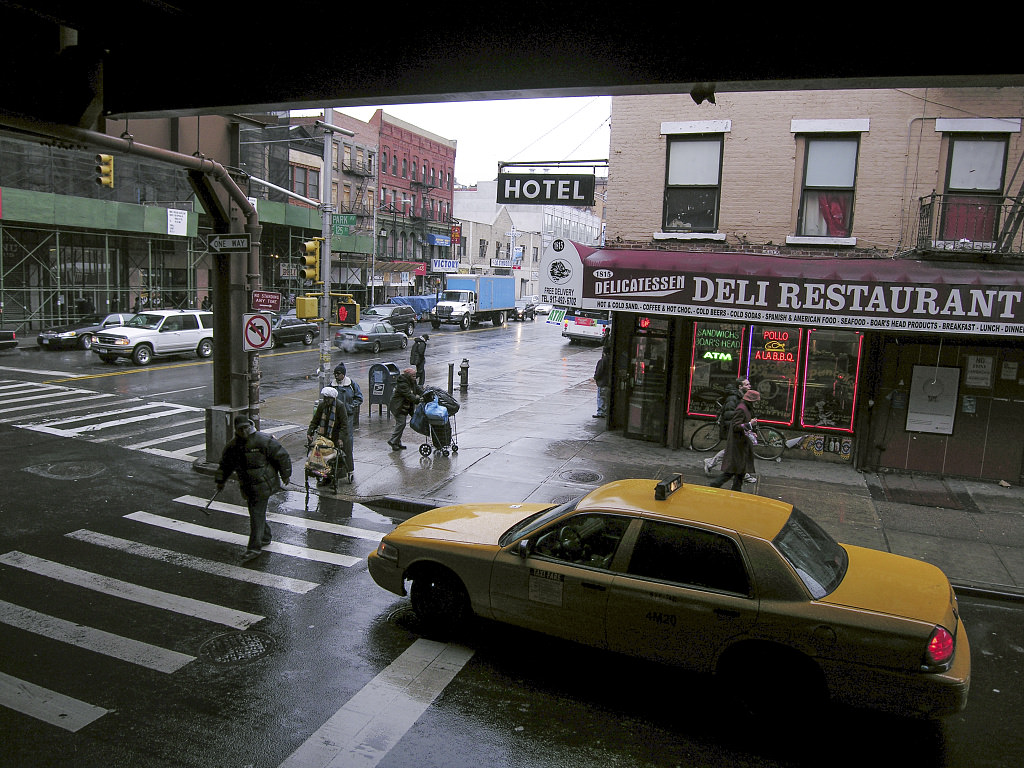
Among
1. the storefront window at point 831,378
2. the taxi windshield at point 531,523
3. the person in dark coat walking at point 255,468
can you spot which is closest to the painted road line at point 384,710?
the taxi windshield at point 531,523

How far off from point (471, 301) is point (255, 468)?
4111cm

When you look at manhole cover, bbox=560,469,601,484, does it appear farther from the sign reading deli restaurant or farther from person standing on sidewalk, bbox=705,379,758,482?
the sign reading deli restaurant

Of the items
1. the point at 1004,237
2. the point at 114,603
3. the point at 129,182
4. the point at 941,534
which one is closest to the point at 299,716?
the point at 114,603

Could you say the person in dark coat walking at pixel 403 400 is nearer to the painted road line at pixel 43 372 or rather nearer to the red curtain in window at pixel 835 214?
the red curtain in window at pixel 835 214


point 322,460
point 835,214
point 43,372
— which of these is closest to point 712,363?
point 835,214

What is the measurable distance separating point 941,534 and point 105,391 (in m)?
19.8

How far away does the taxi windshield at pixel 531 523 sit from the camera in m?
6.37

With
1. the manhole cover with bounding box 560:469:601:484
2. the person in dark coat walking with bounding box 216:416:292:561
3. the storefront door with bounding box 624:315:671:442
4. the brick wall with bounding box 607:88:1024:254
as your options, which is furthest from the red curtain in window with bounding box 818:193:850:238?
the person in dark coat walking with bounding box 216:416:292:561

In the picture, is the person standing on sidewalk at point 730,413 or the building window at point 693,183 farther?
the building window at point 693,183

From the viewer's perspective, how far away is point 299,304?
15398 mm

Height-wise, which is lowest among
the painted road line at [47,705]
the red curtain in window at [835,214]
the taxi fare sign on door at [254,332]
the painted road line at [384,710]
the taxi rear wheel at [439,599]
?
the painted road line at [47,705]

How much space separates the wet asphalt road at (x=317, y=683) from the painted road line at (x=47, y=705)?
0.09 feet

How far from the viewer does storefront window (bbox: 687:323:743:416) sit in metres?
14.6

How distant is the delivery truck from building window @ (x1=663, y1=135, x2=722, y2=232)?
3317 centimetres
